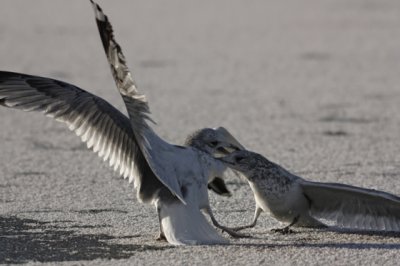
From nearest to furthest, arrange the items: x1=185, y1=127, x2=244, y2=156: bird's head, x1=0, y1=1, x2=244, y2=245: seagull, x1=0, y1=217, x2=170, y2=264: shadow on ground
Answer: x1=0, y1=217, x2=170, y2=264: shadow on ground
x1=0, y1=1, x2=244, y2=245: seagull
x1=185, y1=127, x2=244, y2=156: bird's head

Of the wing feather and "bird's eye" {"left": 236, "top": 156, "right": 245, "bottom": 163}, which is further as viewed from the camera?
"bird's eye" {"left": 236, "top": 156, "right": 245, "bottom": 163}

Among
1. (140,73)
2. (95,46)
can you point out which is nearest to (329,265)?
(140,73)

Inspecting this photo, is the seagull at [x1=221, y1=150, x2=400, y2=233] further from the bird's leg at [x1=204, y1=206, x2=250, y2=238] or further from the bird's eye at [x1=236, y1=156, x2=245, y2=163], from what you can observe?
the bird's leg at [x1=204, y1=206, x2=250, y2=238]

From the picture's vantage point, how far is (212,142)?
5.88 metres

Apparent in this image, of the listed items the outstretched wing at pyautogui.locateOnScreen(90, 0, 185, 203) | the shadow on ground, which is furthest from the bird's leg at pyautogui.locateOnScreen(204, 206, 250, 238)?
the shadow on ground

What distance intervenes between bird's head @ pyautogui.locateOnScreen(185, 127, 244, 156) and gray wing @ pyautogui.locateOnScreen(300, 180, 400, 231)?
0.53 metres

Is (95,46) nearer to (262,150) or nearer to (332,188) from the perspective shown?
(262,150)

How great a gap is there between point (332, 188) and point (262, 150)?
261 cm

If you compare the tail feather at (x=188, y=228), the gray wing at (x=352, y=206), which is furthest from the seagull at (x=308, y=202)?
the tail feather at (x=188, y=228)

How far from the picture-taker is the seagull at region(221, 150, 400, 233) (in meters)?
5.53

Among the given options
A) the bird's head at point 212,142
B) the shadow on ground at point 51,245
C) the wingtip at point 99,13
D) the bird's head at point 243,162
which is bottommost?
the shadow on ground at point 51,245

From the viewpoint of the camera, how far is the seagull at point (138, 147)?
5.22 m

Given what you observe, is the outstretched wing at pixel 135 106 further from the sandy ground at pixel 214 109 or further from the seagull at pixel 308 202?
the seagull at pixel 308 202

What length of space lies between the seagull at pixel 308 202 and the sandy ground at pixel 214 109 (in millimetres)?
87
